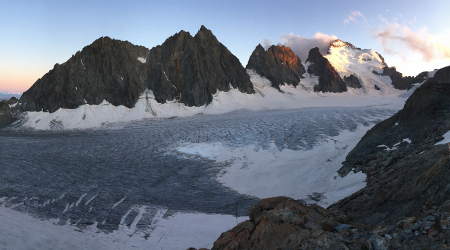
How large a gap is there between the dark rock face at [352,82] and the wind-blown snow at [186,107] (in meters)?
7.00

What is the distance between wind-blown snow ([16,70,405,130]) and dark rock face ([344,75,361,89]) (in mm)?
7000

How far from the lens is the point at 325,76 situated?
129 metres

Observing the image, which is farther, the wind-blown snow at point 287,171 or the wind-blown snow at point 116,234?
the wind-blown snow at point 287,171

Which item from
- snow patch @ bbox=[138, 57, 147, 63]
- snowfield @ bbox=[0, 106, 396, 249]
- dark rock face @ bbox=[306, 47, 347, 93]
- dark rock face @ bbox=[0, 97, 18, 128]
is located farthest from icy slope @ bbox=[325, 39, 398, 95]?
dark rock face @ bbox=[0, 97, 18, 128]

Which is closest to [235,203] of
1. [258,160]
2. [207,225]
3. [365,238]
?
[207,225]

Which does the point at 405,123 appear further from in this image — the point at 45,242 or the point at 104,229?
the point at 45,242

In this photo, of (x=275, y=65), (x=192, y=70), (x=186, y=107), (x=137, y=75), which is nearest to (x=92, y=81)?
(x=137, y=75)

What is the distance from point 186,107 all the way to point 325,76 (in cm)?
8045

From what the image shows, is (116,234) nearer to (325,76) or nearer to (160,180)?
(160,180)

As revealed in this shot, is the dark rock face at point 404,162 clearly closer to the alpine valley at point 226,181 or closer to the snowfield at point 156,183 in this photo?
the alpine valley at point 226,181

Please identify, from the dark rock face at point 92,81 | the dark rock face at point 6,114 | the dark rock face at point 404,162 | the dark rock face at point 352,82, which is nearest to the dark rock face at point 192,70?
the dark rock face at point 92,81

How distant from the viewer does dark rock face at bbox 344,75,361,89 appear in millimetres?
133125

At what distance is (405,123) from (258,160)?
13009 millimetres

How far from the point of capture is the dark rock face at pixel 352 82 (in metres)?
133
